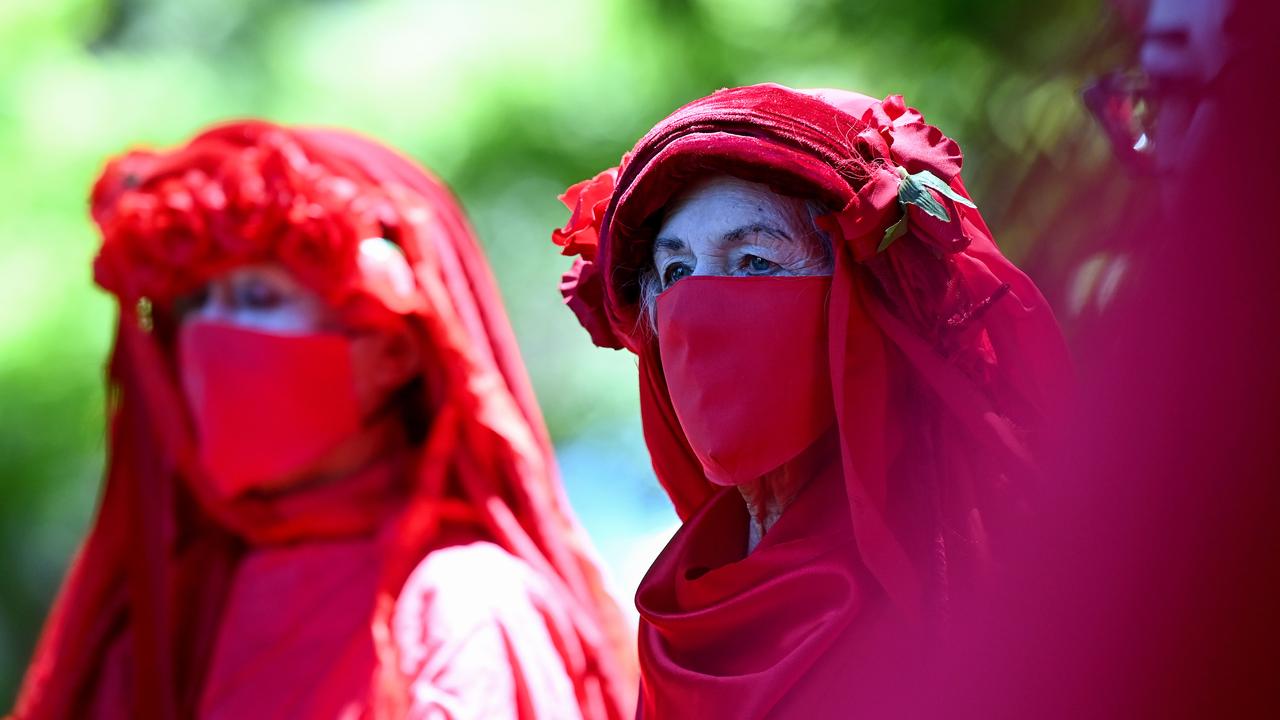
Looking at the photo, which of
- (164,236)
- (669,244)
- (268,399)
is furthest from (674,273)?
(164,236)

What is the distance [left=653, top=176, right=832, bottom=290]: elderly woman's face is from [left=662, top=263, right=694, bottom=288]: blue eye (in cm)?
2

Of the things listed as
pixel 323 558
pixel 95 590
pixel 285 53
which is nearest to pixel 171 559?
pixel 95 590

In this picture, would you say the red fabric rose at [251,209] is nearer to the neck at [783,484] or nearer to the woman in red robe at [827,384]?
the woman in red robe at [827,384]

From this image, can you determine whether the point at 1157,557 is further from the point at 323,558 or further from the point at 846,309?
the point at 323,558

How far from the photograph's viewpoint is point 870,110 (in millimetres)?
2080

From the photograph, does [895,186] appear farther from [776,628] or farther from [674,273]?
[776,628]

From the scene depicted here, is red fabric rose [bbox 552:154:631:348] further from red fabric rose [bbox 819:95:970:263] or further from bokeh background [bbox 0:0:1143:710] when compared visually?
bokeh background [bbox 0:0:1143:710]

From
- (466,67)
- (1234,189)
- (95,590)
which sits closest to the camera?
(1234,189)

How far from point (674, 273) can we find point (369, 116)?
4.51m

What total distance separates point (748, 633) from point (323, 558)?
133cm

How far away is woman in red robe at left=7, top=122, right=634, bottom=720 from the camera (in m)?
2.99

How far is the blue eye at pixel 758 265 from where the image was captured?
2080 mm

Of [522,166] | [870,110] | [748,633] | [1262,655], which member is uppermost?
[522,166]

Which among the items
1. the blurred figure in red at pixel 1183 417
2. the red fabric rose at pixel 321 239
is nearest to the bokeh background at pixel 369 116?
the red fabric rose at pixel 321 239
